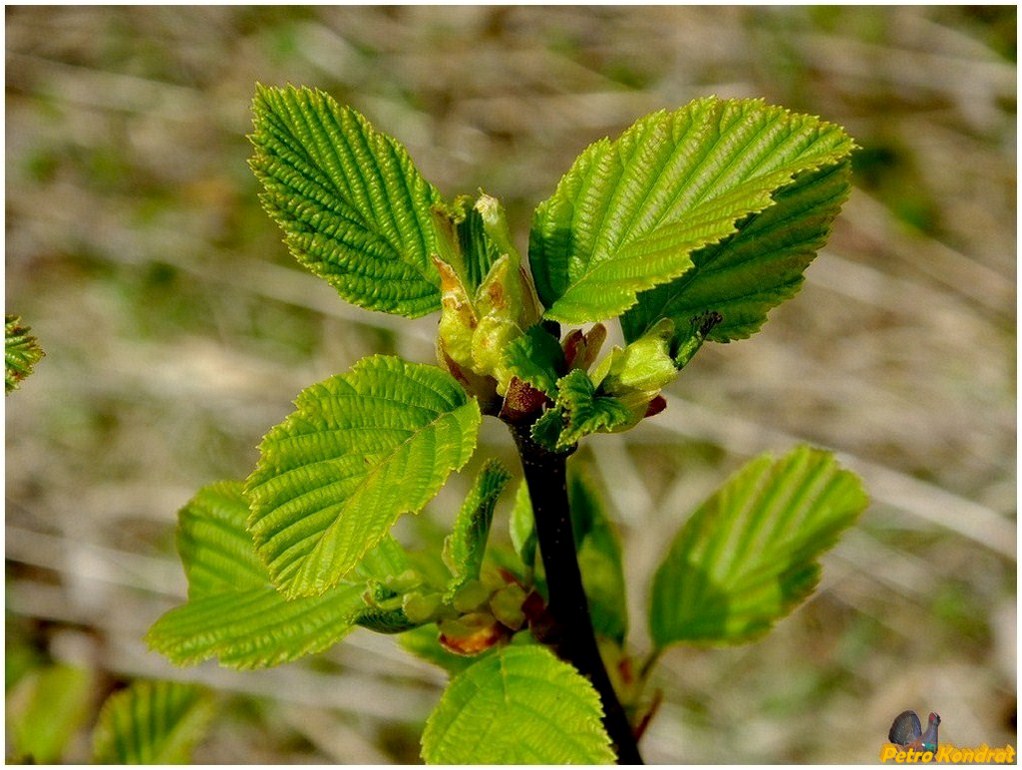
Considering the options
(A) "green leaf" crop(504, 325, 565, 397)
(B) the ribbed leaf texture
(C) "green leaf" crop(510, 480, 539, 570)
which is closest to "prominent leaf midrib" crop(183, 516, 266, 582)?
(B) the ribbed leaf texture

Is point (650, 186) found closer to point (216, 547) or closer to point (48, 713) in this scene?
point (216, 547)

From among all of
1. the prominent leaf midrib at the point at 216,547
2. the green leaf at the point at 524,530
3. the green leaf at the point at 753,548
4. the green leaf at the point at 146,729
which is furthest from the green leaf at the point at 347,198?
the green leaf at the point at 146,729

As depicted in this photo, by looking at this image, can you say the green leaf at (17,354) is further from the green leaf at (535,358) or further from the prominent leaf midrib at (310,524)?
the green leaf at (535,358)

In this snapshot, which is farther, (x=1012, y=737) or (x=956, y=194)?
(x=956, y=194)

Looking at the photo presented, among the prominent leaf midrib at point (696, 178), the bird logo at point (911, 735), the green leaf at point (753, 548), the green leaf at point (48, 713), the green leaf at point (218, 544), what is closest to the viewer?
the prominent leaf midrib at point (696, 178)

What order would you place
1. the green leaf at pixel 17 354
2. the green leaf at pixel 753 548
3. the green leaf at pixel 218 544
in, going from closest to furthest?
the green leaf at pixel 17 354 → the green leaf at pixel 218 544 → the green leaf at pixel 753 548

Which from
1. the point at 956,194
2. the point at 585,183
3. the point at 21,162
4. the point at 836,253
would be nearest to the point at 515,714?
the point at 585,183

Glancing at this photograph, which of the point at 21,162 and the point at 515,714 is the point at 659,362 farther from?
the point at 21,162
